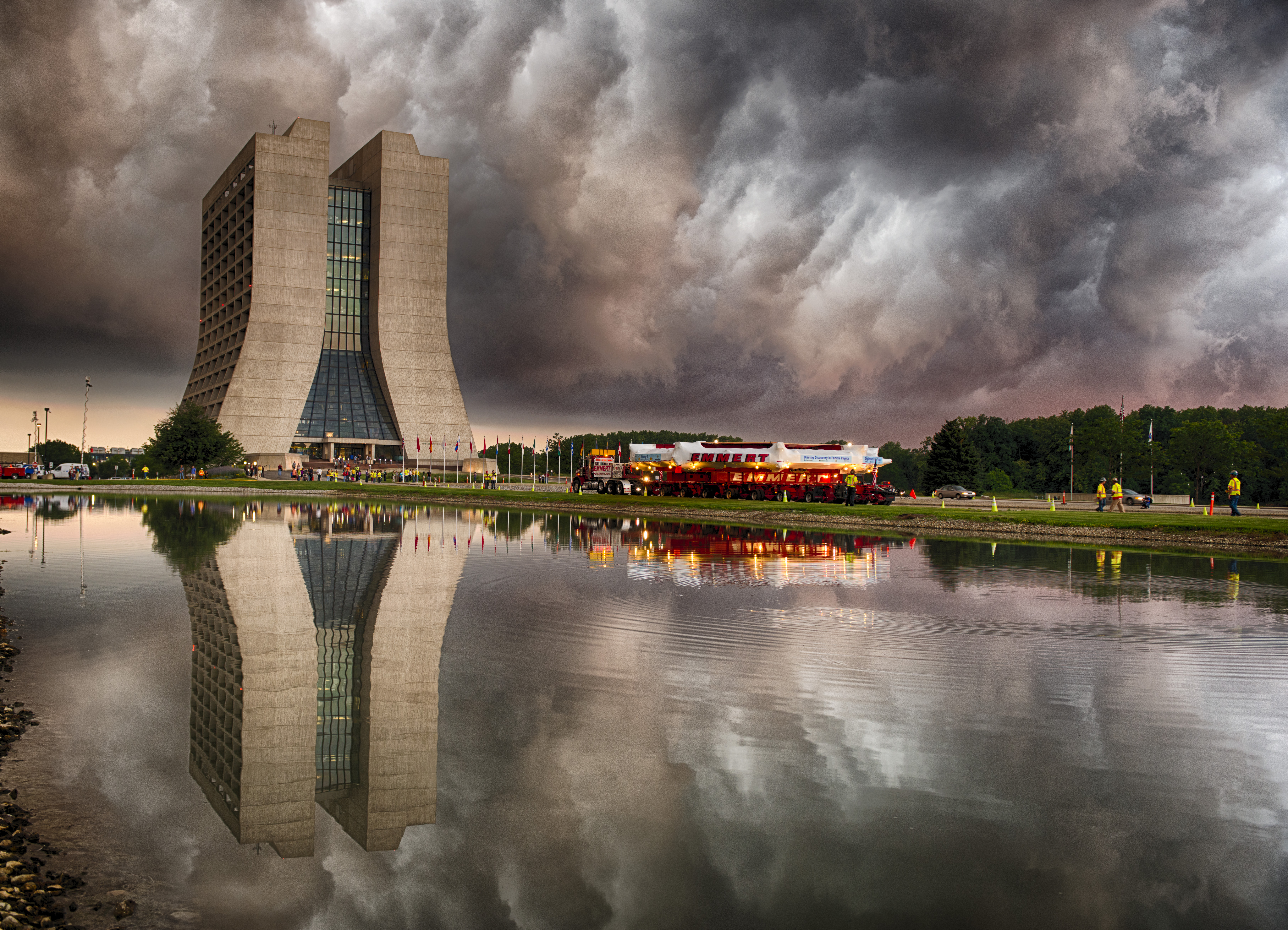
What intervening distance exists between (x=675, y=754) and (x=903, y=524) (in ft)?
112

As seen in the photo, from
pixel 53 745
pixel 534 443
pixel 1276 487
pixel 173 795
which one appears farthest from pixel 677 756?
pixel 1276 487

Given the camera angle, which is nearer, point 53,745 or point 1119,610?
point 53,745

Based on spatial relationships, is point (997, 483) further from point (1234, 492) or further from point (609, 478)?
point (1234, 492)

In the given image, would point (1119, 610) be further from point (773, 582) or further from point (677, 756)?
point (677, 756)

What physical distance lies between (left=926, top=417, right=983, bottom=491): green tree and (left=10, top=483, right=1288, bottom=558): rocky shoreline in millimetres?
54107

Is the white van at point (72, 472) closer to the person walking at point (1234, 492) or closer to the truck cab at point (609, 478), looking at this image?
the truck cab at point (609, 478)

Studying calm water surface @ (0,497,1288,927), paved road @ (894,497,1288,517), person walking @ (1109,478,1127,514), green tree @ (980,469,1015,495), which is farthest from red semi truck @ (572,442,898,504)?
green tree @ (980,469,1015,495)

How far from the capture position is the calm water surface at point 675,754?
18.5ft

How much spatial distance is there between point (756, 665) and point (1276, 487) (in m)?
125

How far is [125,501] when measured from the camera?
56.9 meters

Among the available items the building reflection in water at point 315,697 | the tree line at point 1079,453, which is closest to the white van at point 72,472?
the tree line at point 1079,453

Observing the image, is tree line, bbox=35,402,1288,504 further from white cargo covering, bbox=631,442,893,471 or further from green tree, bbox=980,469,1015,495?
white cargo covering, bbox=631,442,893,471

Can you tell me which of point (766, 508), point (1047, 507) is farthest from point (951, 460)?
point (766, 508)

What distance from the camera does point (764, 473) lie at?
60.6 m
